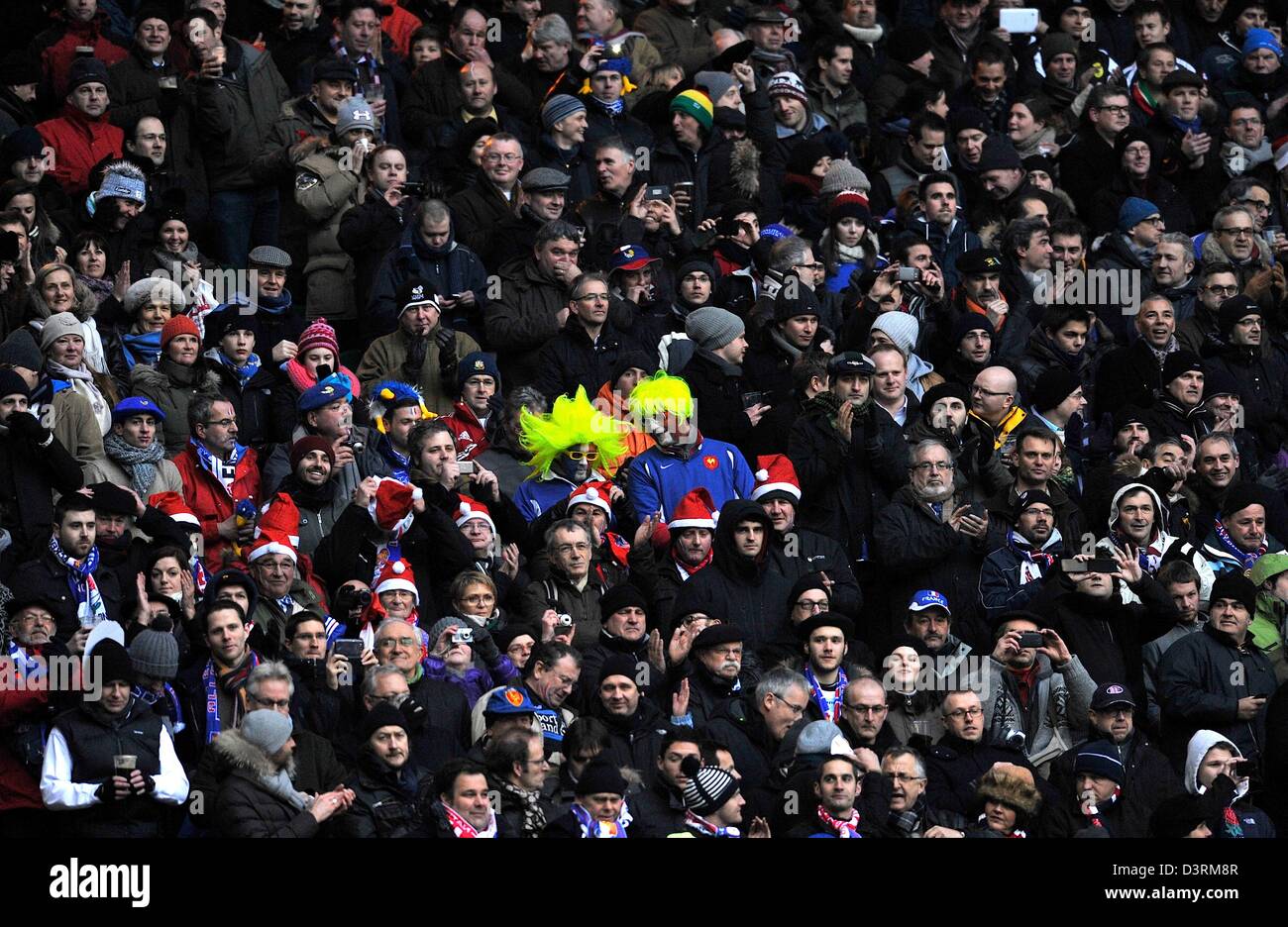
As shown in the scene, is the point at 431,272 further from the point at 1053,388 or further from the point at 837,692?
the point at 837,692

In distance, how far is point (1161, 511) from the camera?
52.7 ft

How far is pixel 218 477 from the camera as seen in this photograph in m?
15.4

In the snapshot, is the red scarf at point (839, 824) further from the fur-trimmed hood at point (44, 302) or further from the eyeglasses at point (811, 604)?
the fur-trimmed hood at point (44, 302)

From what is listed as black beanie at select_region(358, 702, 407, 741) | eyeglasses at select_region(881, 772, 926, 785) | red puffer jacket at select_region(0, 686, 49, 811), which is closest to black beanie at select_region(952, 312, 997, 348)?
eyeglasses at select_region(881, 772, 926, 785)

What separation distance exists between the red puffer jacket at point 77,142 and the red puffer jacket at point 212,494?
3.11 metres

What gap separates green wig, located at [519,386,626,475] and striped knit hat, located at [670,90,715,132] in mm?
3335

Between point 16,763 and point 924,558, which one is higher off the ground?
point 924,558

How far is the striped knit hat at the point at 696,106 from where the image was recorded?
61.6 ft

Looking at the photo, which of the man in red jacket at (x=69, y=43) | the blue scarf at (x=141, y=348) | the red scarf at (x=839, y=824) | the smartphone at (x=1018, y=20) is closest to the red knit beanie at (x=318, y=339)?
the blue scarf at (x=141, y=348)

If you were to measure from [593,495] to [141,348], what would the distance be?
277cm

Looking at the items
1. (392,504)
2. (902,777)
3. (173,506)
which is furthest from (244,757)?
(902,777)

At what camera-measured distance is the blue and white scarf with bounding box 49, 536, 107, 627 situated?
1423cm

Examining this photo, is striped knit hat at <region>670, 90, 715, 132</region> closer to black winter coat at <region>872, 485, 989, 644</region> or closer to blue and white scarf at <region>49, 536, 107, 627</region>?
black winter coat at <region>872, 485, 989, 644</region>
